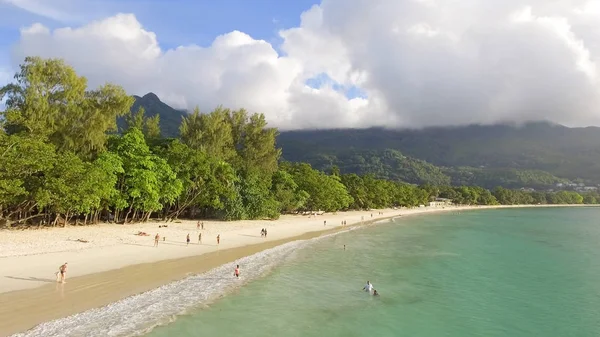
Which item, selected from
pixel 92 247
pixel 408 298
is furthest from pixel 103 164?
pixel 408 298

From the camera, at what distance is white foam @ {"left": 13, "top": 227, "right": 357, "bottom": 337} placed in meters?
18.3

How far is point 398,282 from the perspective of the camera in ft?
111

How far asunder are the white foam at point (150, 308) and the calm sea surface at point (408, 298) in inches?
33.6

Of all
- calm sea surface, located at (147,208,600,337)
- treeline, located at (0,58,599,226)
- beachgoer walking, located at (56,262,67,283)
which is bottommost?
calm sea surface, located at (147,208,600,337)

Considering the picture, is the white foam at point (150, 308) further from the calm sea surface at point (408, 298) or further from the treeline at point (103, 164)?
the treeline at point (103, 164)

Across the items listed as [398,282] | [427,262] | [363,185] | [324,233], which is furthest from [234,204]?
[363,185]

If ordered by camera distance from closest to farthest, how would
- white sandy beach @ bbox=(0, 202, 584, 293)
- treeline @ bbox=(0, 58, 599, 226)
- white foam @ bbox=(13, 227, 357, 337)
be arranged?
white foam @ bbox=(13, 227, 357, 337)
white sandy beach @ bbox=(0, 202, 584, 293)
treeline @ bbox=(0, 58, 599, 226)

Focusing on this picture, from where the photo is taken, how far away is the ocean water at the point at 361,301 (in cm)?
2106

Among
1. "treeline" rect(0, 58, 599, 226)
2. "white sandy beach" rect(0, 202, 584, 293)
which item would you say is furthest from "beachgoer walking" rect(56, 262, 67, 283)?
"treeline" rect(0, 58, 599, 226)

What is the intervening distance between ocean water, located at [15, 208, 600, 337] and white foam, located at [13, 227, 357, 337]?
6cm

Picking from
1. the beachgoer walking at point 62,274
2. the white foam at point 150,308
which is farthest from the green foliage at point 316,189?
the beachgoer walking at point 62,274

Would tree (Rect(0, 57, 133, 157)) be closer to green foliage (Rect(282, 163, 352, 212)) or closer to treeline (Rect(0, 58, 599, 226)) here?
treeline (Rect(0, 58, 599, 226))

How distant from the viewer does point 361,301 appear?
1069 inches

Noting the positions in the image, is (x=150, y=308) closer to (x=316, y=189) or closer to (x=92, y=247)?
(x=92, y=247)
